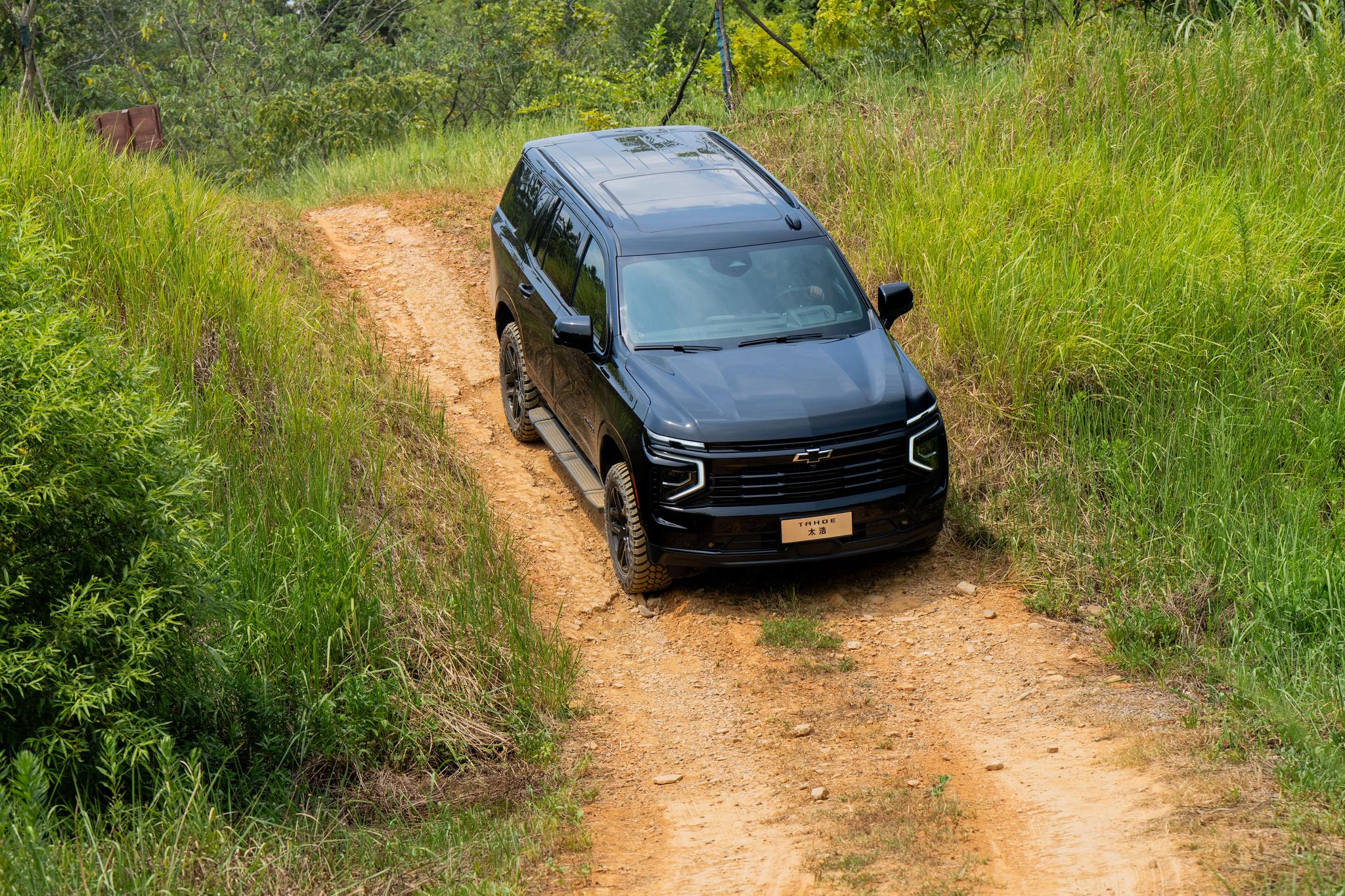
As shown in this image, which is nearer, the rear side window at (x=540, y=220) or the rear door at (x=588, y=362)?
the rear door at (x=588, y=362)

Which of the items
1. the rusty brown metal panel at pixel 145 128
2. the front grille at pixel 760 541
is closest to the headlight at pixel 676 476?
the front grille at pixel 760 541

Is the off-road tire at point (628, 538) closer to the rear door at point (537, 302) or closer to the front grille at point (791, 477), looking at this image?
the front grille at point (791, 477)

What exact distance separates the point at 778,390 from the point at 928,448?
89cm

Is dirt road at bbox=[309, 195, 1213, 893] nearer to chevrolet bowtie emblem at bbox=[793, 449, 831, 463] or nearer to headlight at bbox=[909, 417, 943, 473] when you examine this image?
headlight at bbox=[909, 417, 943, 473]

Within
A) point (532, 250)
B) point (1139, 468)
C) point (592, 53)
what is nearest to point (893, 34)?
point (532, 250)

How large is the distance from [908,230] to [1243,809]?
5.47m

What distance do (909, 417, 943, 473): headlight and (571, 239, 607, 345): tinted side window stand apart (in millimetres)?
1938

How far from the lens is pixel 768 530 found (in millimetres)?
6543

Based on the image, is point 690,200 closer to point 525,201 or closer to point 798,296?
point 798,296

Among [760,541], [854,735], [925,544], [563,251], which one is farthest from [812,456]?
[563,251]

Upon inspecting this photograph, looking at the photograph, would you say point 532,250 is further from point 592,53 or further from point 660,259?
point 592,53

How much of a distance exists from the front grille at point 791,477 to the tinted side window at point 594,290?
135 centimetres

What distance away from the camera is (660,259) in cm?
752

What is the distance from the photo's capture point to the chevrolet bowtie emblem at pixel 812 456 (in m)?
6.49
